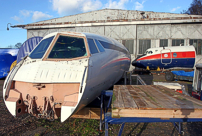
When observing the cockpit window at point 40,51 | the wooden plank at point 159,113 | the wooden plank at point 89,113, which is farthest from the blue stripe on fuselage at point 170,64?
the wooden plank at point 159,113

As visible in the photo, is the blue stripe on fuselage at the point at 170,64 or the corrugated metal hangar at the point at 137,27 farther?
the corrugated metal hangar at the point at 137,27

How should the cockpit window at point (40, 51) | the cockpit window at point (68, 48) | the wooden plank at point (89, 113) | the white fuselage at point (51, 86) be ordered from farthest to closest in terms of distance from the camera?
the wooden plank at point (89, 113)
the cockpit window at point (40, 51)
the cockpit window at point (68, 48)
the white fuselage at point (51, 86)

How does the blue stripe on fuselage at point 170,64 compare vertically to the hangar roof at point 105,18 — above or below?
below

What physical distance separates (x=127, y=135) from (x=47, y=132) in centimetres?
239

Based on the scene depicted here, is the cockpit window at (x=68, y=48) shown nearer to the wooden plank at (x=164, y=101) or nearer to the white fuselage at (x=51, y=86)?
the white fuselage at (x=51, y=86)

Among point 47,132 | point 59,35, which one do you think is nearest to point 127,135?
point 47,132

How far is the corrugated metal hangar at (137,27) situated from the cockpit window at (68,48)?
17.4 m

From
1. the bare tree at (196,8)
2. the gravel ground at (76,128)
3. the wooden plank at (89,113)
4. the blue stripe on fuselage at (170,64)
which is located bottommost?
the gravel ground at (76,128)

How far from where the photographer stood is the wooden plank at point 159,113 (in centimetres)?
215

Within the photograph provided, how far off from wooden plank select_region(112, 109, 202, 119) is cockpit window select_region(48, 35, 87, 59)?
214 centimetres

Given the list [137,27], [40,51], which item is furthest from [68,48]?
[137,27]

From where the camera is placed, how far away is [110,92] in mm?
3965

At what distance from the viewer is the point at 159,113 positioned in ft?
7.16

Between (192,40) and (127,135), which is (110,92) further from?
(192,40)
